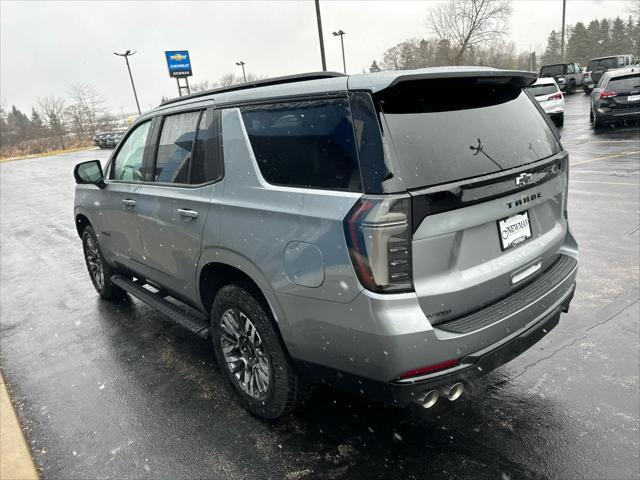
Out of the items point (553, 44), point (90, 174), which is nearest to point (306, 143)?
point (90, 174)

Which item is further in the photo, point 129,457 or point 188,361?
point 188,361

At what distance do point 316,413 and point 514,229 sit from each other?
1.65 m

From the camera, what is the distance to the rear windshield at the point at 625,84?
1346cm

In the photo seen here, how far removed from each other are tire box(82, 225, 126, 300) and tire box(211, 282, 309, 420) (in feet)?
8.00

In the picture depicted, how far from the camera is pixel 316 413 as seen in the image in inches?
120

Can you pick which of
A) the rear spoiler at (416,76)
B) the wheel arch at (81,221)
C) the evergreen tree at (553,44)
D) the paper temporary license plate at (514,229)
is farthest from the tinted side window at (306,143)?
the evergreen tree at (553,44)

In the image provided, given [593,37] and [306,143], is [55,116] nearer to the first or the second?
[306,143]

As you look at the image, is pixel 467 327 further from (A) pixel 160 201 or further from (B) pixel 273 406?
(A) pixel 160 201

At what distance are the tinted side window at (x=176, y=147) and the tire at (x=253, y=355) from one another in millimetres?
976

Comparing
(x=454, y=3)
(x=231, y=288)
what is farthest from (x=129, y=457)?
(x=454, y=3)

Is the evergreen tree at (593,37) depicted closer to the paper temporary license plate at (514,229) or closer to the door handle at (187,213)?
the paper temporary license plate at (514,229)

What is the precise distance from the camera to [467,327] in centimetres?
223

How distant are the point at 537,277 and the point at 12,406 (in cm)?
367

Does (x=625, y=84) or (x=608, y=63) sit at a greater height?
(x=608, y=63)
